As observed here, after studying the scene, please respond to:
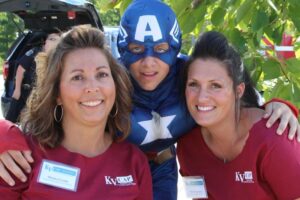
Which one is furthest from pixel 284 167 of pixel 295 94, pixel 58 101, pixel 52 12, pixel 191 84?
pixel 52 12

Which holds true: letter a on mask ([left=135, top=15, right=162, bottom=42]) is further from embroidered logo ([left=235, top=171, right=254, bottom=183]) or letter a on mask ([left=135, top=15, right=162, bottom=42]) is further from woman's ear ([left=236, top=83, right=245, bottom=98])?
embroidered logo ([left=235, top=171, right=254, bottom=183])

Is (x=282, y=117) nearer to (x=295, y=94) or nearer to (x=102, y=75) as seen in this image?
(x=295, y=94)

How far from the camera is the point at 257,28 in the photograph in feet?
→ 7.77

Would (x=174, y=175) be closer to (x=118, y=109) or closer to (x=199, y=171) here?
(x=199, y=171)

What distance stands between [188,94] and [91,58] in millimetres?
504

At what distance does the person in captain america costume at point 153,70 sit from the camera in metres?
2.64

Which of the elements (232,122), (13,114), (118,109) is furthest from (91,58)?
(13,114)

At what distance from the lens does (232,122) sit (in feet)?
8.55

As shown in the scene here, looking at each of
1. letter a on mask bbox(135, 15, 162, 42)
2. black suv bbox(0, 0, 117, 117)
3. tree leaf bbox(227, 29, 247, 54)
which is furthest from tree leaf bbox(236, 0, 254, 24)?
black suv bbox(0, 0, 117, 117)

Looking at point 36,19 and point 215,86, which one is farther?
point 36,19

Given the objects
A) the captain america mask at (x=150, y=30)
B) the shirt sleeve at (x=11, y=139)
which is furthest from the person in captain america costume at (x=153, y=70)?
the shirt sleeve at (x=11, y=139)

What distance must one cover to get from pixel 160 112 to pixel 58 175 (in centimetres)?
71

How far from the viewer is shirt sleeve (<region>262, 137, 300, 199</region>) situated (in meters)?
2.33

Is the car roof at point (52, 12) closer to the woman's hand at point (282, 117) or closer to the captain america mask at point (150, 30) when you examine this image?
the captain america mask at point (150, 30)
